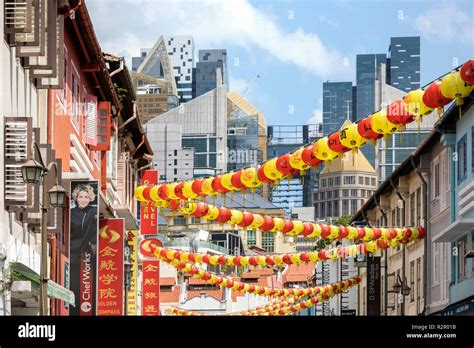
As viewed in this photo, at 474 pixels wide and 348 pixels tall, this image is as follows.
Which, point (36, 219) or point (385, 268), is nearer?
point (36, 219)

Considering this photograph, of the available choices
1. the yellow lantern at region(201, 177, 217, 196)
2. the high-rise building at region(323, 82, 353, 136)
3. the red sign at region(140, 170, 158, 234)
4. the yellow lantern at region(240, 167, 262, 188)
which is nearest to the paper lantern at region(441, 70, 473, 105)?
the yellow lantern at region(240, 167, 262, 188)

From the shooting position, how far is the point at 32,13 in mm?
25141

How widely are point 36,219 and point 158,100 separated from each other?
3824cm

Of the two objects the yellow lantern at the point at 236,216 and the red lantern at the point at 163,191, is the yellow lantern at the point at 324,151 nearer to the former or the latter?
the red lantern at the point at 163,191

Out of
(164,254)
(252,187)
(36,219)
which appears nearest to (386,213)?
(164,254)

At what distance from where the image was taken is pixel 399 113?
85.8ft

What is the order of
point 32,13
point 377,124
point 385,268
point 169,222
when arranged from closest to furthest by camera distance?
1. point 32,13
2. point 377,124
3. point 385,268
4. point 169,222

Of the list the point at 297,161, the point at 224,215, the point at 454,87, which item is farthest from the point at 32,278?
the point at 224,215

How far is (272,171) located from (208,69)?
107ft

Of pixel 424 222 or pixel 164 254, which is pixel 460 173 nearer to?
pixel 424 222

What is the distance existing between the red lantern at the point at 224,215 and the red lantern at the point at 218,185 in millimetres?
6505

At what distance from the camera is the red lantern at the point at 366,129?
27.1 m

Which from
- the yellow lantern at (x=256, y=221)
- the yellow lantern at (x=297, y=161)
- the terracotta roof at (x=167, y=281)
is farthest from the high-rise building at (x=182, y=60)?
the terracotta roof at (x=167, y=281)

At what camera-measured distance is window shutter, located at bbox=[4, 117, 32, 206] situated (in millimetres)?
25438
